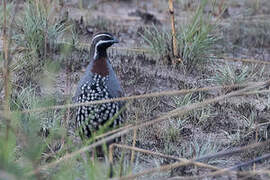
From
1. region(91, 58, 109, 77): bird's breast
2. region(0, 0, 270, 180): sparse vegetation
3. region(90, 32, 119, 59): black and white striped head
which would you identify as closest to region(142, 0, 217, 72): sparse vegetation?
region(0, 0, 270, 180): sparse vegetation

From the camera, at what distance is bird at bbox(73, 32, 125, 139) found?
453cm

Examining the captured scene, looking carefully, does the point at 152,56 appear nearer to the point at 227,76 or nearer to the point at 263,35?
the point at 227,76

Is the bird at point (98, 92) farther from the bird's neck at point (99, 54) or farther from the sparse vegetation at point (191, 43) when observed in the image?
the sparse vegetation at point (191, 43)

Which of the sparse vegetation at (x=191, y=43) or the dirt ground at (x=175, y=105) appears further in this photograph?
the sparse vegetation at (x=191, y=43)

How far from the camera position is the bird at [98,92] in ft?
14.9

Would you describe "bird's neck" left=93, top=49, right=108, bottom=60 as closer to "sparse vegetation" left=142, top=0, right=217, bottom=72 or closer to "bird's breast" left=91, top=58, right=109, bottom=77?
"bird's breast" left=91, top=58, right=109, bottom=77

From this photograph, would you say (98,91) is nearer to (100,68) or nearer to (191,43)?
(100,68)

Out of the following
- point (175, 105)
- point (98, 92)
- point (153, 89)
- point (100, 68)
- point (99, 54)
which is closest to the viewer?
point (98, 92)

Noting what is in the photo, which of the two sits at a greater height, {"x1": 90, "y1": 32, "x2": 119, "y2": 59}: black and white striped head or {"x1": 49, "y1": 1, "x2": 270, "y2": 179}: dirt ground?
{"x1": 90, "y1": 32, "x2": 119, "y2": 59}: black and white striped head

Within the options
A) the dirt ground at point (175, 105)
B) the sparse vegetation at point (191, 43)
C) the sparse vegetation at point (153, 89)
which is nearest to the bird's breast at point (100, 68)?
the sparse vegetation at point (153, 89)

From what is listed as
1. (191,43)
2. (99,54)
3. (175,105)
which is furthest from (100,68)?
(191,43)

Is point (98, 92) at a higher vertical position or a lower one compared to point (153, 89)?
higher

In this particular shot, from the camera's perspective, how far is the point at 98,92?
15.1ft

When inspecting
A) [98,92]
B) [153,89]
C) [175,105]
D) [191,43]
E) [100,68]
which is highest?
[191,43]
